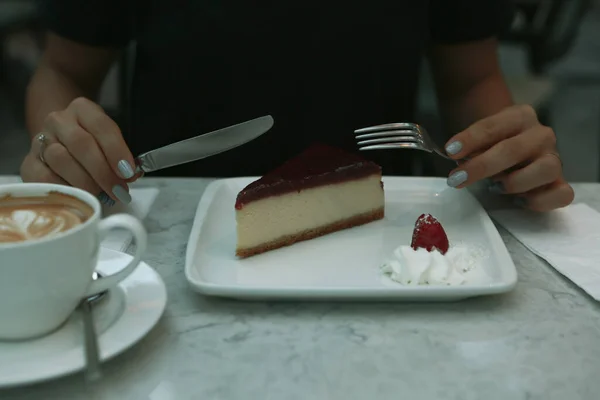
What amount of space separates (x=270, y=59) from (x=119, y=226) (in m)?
0.70

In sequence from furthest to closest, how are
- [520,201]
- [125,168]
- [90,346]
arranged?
[520,201] → [125,168] → [90,346]

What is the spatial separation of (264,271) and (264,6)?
618mm

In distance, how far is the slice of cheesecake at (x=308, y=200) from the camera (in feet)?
3.01

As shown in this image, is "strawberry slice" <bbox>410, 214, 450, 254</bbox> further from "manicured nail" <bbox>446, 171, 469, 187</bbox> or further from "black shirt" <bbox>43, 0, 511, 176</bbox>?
"black shirt" <bbox>43, 0, 511, 176</bbox>

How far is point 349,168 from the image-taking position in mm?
1024

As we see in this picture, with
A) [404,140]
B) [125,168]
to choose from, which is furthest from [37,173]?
[404,140]

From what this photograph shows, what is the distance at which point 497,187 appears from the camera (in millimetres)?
1090

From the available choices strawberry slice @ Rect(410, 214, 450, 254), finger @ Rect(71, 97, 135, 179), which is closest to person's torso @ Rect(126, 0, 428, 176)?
finger @ Rect(71, 97, 135, 179)

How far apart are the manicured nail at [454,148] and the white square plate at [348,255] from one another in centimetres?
11

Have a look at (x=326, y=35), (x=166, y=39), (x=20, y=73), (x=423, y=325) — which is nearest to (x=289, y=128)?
(x=326, y=35)

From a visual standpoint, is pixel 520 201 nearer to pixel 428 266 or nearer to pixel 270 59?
pixel 428 266

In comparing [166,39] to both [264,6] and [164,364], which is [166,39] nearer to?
[264,6]

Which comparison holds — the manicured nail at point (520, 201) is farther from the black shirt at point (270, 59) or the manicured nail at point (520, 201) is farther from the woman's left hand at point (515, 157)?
the black shirt at point (270, 59)

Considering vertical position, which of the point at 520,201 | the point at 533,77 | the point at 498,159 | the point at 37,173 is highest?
the point at 37,173
